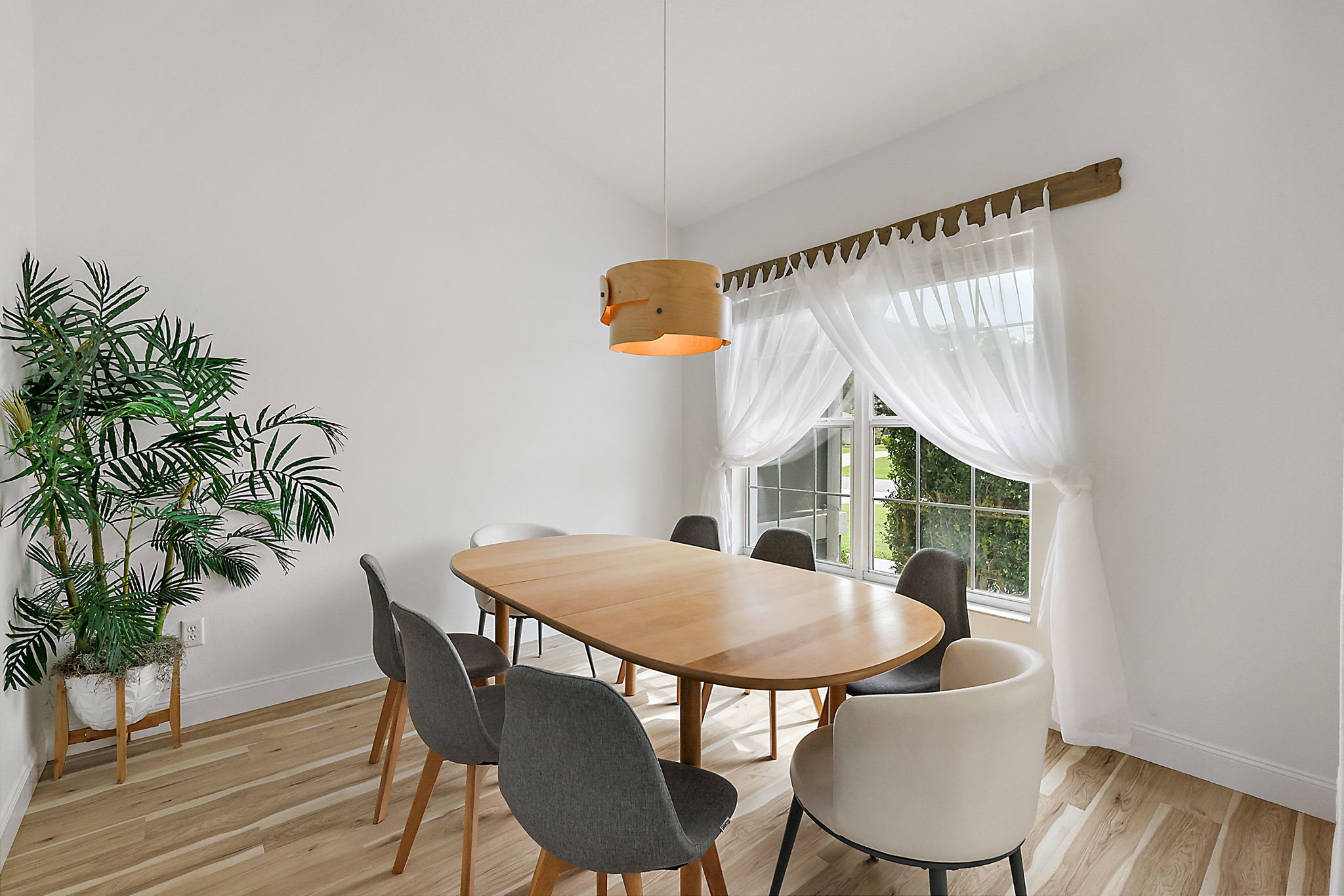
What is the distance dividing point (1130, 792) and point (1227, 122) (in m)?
2.48

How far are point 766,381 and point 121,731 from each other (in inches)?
139

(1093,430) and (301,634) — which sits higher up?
(1093,430)

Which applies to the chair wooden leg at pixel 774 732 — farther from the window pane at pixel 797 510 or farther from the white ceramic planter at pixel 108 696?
the white ceramic planter at pixel 108 696

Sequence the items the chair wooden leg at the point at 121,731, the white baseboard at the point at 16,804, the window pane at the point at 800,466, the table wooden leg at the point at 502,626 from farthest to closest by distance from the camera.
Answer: the window pane at the point at 800,466, the table wooden leg at the point at 502,626, the chair wooden leg at the point at 121,731, the white baseboard at the point at 16,804

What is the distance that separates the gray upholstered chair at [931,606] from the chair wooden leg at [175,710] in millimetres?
2752

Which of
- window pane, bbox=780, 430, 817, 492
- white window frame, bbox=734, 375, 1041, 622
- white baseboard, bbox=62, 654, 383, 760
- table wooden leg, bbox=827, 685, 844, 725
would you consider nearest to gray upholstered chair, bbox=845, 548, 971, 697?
table wooden leg, bbox=827, 685, 844, 725

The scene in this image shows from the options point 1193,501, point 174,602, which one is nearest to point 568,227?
point 174,602

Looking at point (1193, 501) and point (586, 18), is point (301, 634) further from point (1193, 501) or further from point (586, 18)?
point (1193, 501)

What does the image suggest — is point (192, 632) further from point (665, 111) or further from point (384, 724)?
point (665, 111)

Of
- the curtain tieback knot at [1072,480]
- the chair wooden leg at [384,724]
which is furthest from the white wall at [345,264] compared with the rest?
the curtain tieback knot at [1072,480]

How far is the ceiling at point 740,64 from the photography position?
257 cm

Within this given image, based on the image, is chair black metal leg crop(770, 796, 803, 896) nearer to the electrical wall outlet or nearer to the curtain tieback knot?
the curtain tieback knot

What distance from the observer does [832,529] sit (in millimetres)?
3799

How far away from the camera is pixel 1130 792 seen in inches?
88.4
